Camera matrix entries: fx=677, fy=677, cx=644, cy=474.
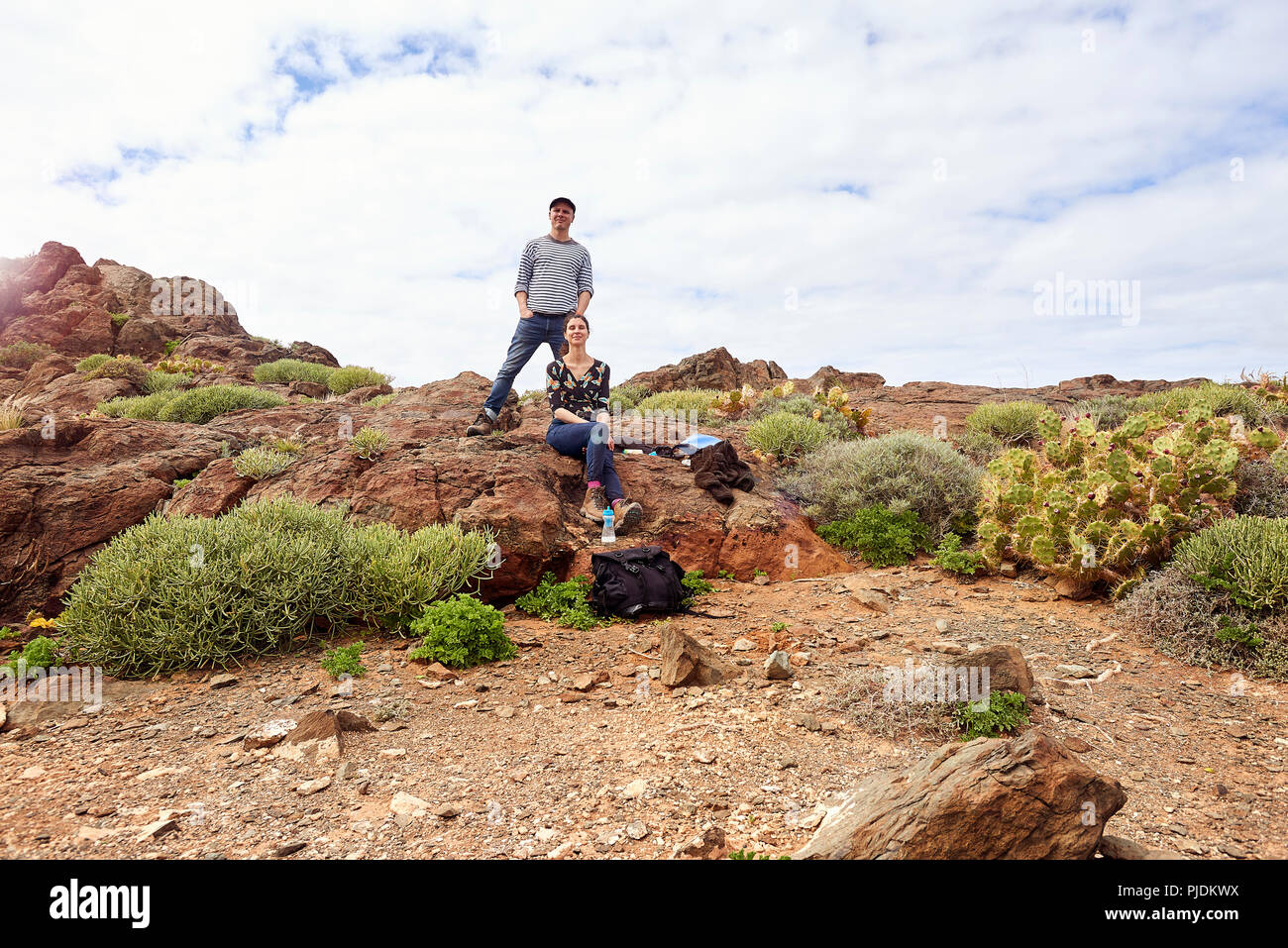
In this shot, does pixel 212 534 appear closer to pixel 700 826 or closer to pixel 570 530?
pixel 570 530

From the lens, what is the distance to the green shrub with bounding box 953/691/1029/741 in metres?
3.60

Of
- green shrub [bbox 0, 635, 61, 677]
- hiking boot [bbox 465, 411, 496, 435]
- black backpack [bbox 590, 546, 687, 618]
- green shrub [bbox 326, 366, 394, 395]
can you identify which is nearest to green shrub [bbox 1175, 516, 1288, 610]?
black backpack [bbox 590, 546, 687, 618]

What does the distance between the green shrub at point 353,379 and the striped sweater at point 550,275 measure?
11120 millimetres

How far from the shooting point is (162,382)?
15.9 meters

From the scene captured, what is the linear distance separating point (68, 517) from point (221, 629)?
3.31 m

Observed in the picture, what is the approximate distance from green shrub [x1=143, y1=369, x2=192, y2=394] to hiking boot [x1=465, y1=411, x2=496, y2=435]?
36.1 feet

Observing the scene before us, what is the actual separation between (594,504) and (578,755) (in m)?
3.92

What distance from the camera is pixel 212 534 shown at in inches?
198

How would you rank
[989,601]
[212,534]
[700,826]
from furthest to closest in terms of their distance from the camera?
[989,601] < [212,534] < [700,826]

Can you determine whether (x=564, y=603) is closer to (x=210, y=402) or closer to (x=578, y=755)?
(x=578, y=755)

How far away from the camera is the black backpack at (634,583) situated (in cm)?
567

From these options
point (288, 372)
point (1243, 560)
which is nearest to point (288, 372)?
point (288, 372)

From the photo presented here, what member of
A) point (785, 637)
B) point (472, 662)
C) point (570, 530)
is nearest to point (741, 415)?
point (570, 530)

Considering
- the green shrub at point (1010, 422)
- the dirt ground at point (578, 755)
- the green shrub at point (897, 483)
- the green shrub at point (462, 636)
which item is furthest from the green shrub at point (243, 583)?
the green shrub at point (1010, 422)
